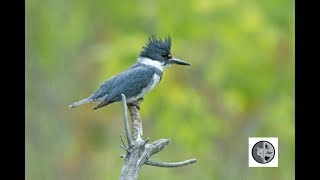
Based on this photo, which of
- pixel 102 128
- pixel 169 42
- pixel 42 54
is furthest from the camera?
pixel 102 128

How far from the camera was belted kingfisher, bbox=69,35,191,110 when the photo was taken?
144 inches

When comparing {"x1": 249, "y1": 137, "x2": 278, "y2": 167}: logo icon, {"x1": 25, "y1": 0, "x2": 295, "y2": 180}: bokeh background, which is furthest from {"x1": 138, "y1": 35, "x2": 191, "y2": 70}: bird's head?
{"x1": 25, "y1": 0, "x2": 295, "y2": 180}: bokeh background

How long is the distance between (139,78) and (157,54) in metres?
0.19

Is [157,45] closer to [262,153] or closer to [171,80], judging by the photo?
[262,153]

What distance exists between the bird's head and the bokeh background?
1227 mm

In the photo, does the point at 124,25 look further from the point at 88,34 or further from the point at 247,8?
the point at 247,8

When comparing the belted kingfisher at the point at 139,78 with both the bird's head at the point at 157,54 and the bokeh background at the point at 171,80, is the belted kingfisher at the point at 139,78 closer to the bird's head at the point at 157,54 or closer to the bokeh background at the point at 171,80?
the bird's head at the point at 157,54

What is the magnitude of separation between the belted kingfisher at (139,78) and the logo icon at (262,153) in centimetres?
64

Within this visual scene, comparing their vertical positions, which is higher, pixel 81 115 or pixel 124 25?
pixel 124 25

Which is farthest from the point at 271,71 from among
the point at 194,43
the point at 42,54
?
the point at 42,54

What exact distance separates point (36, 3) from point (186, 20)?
0.96 m

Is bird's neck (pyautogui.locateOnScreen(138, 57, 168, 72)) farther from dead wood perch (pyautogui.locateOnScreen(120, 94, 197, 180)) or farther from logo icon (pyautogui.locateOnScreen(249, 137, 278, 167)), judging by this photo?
logo icon (pyautogui.locateOnScreen(249, 137, 278, 167))

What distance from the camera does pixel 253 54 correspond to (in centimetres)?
538

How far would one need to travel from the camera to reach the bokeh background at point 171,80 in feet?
17.1
